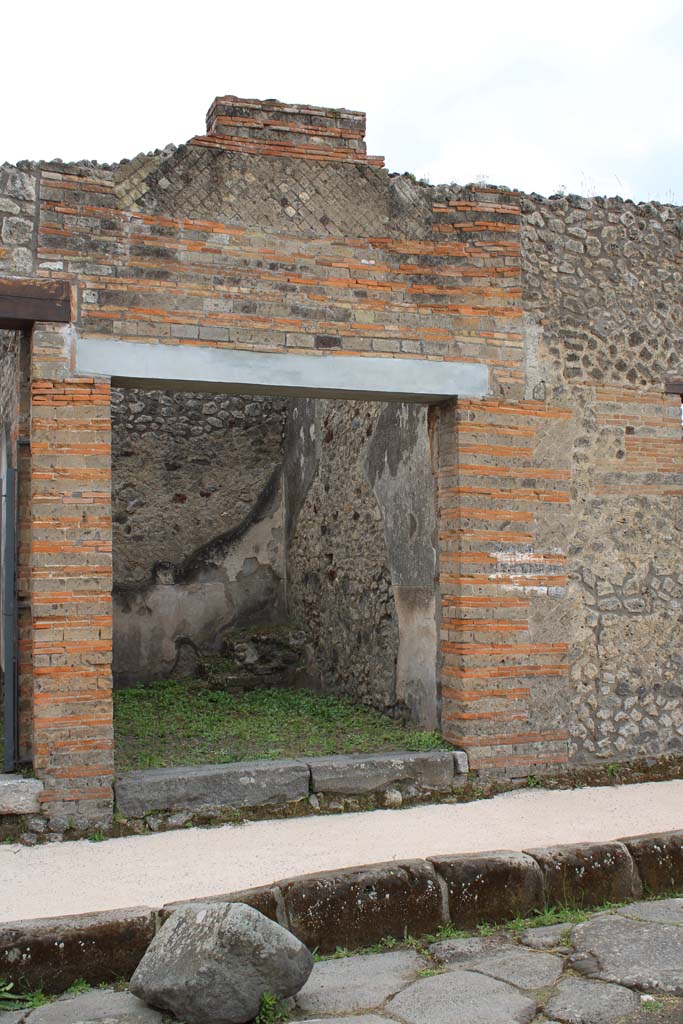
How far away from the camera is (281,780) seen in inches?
213

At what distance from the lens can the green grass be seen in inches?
235

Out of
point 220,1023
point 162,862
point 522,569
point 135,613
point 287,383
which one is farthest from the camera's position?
point 135,613

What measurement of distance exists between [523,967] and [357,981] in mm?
598

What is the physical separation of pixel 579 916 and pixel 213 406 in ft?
19.8

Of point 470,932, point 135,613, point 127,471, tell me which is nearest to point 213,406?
point 127,471

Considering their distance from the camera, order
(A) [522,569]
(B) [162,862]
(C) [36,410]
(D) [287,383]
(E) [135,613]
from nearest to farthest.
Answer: (B) [162,862] → (C) [36,410] → (D) [287,383] → (A) [522,569] → (E) [135,613]

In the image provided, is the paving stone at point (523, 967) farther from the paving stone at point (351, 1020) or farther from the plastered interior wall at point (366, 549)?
the plastered interior wall at point (366, 549)

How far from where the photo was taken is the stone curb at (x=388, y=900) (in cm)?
355

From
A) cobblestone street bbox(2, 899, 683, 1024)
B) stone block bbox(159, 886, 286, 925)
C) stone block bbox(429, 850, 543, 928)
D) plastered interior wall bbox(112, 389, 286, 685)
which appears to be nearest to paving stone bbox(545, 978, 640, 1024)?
cobblestone street bbox(2, 899, 683, 1024)

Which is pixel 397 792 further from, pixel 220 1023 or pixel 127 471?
pixel 127 471

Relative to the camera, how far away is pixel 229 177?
5.67 m

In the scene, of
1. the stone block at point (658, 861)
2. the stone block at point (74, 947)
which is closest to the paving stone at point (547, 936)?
the stone block at point (658, 861)

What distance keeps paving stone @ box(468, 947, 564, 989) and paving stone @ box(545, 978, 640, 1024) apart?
9 centimetres

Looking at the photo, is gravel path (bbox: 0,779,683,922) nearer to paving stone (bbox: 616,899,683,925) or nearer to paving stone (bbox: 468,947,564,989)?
paving stone (bbox: 616,899,683,925)
